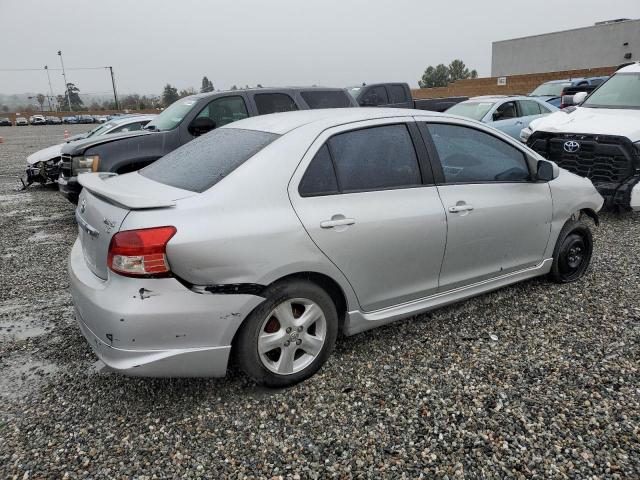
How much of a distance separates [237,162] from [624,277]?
3.77 meters

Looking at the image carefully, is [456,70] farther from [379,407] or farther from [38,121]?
[379,407]

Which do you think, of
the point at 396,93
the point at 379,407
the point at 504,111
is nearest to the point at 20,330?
the point at 379,407

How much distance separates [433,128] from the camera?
3418 mm

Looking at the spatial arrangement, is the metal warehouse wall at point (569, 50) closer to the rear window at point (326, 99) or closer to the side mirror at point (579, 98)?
the side mirror at point (579, 98)

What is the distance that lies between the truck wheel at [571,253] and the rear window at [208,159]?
274cm

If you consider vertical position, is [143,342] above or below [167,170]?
below

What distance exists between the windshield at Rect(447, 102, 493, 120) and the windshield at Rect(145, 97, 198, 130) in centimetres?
586

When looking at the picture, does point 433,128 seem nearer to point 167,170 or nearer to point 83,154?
point 167,170

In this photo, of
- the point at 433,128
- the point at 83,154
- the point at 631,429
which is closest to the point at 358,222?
the point at 433,128

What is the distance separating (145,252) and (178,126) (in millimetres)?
4629

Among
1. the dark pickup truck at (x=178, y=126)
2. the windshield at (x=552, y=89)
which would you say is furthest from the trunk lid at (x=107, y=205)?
the windshield at (x=552, y=89)

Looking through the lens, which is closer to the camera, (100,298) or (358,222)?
(100,298)

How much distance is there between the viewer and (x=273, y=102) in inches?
271

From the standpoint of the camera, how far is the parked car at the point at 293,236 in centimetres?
242
